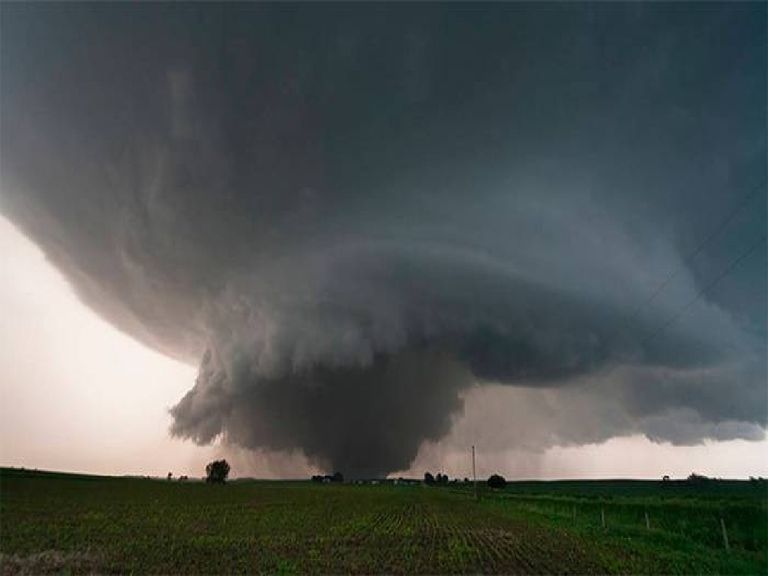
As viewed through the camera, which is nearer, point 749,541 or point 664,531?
point 749,541

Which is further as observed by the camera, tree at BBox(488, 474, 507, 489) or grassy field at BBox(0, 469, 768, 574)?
tree at BBox(488, 474, 507, 489)

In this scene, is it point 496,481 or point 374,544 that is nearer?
point 374,544

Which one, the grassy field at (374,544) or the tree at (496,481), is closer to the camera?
the grassy field at (374,544)

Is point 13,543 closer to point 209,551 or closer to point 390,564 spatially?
point 209,551

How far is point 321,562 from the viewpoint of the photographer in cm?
2238

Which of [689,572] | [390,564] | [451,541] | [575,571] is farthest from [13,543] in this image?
[689,572]

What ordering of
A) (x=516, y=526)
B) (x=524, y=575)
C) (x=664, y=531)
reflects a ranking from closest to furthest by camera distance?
(x=524, y=575)
(x=664, y=531)
(x=516, y=526)

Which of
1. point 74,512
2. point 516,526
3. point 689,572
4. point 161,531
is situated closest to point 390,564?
point 689,572

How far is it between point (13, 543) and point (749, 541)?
40602mm

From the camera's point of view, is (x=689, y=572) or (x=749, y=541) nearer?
(x=689, y=572)

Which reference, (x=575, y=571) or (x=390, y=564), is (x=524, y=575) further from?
(x=390, y=564)

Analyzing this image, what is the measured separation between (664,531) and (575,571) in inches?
749

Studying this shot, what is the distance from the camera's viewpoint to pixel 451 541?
99.7 feet

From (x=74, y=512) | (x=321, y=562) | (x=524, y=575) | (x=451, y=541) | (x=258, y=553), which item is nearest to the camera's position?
(x=524, y=575)
